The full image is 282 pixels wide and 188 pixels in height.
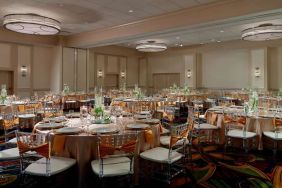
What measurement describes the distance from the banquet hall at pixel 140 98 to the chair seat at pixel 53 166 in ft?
0.05

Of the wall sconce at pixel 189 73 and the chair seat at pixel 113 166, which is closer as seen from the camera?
the chair seat at pixel 113 166

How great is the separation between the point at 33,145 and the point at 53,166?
472 mm

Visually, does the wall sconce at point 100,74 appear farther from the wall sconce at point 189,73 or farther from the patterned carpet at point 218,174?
the patterned carpet at point 218,174

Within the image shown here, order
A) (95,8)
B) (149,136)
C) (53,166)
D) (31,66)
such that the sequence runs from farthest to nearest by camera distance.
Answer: (31,66), (95,8), (149,136), (53,166)

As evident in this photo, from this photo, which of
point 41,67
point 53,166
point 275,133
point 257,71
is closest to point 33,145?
point 53,166

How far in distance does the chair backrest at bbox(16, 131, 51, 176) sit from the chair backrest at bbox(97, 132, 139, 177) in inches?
25.1

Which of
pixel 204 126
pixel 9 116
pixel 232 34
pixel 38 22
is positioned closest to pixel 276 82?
pixel 232 34

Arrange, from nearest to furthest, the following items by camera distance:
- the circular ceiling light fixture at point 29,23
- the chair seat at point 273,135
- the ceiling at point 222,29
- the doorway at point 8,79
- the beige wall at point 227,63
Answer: the chair seat at point 273,135
the ceiling at point 222,29
the circular ceiling light fixture at point 29,23
the doorway at point 8,79
the beige wall at point 227,63

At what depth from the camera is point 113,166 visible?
10.1ft

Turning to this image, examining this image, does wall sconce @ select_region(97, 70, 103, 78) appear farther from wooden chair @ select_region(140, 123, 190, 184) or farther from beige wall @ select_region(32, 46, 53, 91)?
wooden chair @ select_region(140, 123, 190, 184)

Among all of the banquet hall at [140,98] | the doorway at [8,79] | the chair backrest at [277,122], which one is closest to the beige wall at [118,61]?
the banquet hall at [140,98]

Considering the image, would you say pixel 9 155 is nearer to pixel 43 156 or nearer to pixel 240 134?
pixel 43 156

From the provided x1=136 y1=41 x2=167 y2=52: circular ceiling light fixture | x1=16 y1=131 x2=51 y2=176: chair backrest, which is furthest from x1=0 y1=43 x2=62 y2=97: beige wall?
x1=16 y1=131 x2=51 y2=176: chair backrest

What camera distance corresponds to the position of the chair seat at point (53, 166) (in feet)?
9.60
